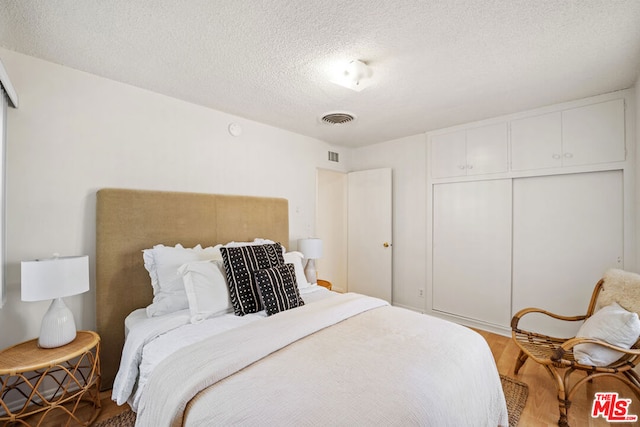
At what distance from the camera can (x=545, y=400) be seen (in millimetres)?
2055

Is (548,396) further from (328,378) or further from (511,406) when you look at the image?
(328,378)

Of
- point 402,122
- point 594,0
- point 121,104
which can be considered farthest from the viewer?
point 402,122

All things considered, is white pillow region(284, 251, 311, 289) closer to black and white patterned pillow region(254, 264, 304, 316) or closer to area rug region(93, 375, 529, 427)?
black and white patterned pillow region(254, 264, 304, 316)

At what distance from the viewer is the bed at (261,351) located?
1.10 m

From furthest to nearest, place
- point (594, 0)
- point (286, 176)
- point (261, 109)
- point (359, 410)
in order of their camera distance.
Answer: point (286, 176) < point (261, 109) < point (594, 0) < point (359, 410)

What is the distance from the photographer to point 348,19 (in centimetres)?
158

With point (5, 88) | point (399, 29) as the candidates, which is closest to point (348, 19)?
point (399, 29)

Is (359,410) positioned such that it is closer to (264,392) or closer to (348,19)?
(264,392)

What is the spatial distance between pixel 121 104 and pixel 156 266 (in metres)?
1.36

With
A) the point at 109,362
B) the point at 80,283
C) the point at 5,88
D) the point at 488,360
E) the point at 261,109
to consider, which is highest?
the point at 261,109

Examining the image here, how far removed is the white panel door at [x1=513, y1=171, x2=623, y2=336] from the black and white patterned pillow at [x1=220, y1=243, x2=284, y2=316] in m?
2.68

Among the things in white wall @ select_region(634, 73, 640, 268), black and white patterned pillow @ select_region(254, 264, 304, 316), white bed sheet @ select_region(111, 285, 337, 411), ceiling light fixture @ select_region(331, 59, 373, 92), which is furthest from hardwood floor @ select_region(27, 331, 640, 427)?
→ ceiling light fixture @ select_region(331, 59, 373, 92)

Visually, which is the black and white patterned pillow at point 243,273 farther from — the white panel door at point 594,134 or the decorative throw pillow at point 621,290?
the white panel door at point 594,134

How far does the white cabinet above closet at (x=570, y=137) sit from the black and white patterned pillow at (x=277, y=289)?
2.68m
